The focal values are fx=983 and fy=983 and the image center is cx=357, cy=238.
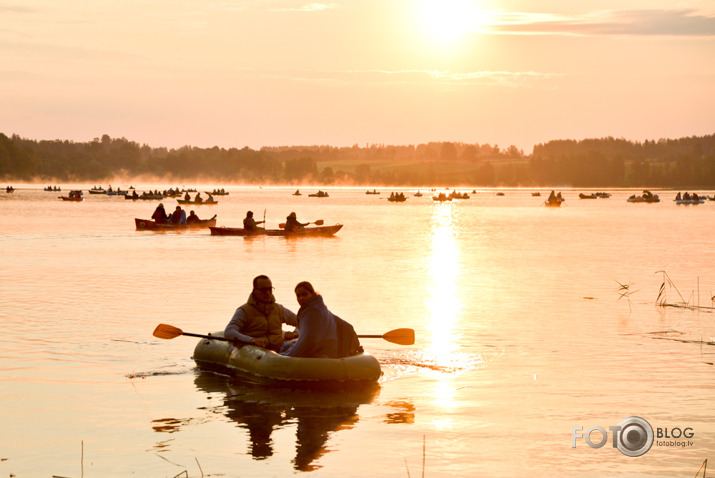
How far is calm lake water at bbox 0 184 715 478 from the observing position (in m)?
13.1

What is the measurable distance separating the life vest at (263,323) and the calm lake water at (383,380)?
3.33 feet

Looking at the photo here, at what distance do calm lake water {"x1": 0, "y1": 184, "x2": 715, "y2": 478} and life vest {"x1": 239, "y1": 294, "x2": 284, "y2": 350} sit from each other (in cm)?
102

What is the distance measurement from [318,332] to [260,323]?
1.91 m

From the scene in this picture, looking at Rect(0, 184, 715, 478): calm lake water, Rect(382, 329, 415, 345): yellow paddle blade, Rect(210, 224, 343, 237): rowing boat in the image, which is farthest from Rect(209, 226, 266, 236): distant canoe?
Rect(382, 329, 415, 345): yellow paddle blade

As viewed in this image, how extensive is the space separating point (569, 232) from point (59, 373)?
6797cm

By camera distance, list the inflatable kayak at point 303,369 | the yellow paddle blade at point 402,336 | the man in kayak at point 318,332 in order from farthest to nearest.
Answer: the yellow paddle blade at point 402,336
the inflatable kayak at point 303,369
the man in kayak at point 318,332

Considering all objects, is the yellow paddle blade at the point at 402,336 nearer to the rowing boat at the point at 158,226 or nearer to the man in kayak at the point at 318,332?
the man in kayak at the point at 318,332

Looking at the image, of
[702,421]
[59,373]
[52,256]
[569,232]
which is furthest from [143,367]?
[569,232]

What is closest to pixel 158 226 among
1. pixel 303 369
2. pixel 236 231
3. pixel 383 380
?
pixel 236 231

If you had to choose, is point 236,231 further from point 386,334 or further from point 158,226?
point 386,334

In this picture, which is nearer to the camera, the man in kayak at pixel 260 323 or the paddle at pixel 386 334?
the man in kayak at pixel 260 323

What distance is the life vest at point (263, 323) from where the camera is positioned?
718 inches

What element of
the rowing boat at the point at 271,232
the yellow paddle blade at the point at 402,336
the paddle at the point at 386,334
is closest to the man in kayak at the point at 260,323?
the paddle at the point at 386,334

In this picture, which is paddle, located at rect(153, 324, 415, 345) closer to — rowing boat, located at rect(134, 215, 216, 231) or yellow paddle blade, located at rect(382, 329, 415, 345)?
yellow paddle blade, located at rect(382, 329, 415, 345)
